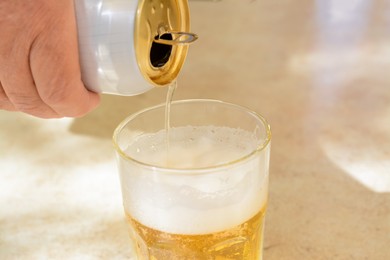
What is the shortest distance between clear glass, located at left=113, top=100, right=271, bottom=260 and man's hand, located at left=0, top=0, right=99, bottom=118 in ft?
0.20

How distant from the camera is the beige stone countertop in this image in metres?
0.62

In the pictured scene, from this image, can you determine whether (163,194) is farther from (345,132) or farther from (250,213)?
(345,132)

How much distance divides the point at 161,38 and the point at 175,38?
1 centimetres

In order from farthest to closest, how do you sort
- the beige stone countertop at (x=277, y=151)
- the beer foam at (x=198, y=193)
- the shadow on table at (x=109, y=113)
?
the shadow on table at (x=109, y=113), the beige stone countertop at (x=277, y=151), the beer foam at (x=198, y=193)

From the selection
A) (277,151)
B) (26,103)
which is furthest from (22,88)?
(277,151)

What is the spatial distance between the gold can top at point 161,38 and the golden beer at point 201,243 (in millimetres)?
128

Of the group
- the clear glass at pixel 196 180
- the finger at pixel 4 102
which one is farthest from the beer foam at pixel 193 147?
the finger at pixel 4 102

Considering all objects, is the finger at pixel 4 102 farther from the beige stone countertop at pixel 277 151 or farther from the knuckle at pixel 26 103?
the beige stone countertop at pixel 277 151

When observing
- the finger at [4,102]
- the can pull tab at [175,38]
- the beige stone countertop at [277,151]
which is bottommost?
the beige stone countertop at [277,151]

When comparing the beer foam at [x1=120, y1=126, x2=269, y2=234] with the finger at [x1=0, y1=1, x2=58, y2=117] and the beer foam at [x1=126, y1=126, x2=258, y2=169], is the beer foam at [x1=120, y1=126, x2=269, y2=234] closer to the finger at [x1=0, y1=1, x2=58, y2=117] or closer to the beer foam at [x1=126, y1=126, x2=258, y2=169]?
the beer foam at [x1=126, y1=126, x2=258, y2=169]

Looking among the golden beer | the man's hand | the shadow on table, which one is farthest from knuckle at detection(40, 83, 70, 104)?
the shadow on table

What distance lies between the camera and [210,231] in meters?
0.47

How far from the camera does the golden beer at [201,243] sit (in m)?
0.47

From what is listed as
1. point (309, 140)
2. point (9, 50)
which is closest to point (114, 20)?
point (9, 50)
